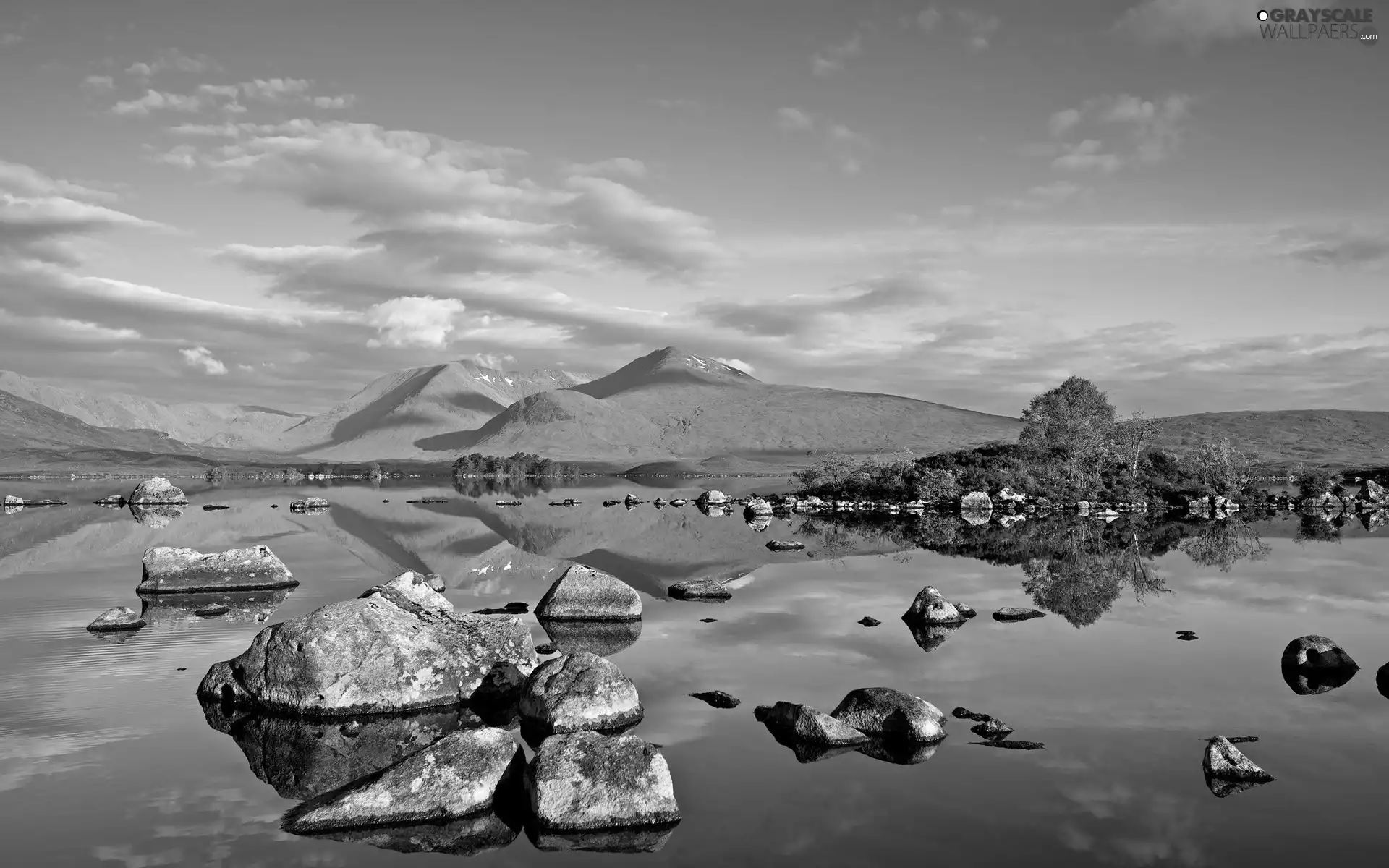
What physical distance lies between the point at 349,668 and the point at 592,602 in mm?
11236

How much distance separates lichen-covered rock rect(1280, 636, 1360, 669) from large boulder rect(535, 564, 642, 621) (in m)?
18.8

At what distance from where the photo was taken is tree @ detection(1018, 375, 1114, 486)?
102312mm

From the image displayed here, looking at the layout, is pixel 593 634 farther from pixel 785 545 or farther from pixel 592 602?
pixel 785 545

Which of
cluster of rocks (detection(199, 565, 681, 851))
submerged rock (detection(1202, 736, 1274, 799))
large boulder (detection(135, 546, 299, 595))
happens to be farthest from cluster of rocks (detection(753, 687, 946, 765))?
large boulder (detection(135, 546, 299, 595))

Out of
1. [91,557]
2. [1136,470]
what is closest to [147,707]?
[91,557]

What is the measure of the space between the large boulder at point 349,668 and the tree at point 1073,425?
89.0 meters

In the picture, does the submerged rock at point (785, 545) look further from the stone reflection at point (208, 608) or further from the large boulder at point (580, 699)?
the large boulder at point (580, 699)

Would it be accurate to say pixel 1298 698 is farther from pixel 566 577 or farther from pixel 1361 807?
pixel 566 577

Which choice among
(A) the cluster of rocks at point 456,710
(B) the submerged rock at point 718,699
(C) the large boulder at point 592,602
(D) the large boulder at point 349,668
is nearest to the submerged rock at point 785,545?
(C) the large boulder at point 592,602

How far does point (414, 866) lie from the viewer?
42.3 feet

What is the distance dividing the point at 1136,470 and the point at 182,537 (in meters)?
93.0

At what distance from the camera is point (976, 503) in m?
90.6

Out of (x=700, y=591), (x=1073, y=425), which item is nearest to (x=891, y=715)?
(x=700, y=591)

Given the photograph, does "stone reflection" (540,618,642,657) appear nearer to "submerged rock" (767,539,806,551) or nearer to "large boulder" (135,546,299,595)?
"large boulder" (135,546,299,595)
